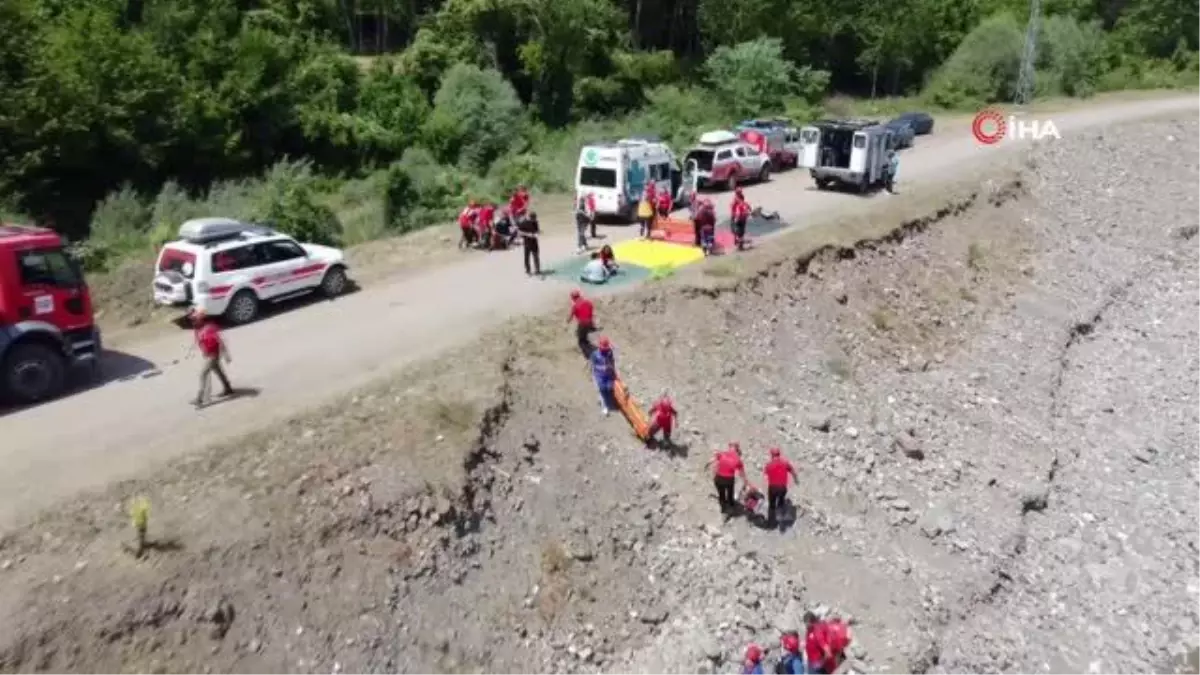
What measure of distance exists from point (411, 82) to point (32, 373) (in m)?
33.5

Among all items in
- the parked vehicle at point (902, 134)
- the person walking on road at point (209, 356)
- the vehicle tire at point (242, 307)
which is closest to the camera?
the person walking on road at point (209, 356)

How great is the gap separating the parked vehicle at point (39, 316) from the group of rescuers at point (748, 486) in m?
9.01

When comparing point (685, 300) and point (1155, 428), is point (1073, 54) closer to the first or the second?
point (1155, 428)

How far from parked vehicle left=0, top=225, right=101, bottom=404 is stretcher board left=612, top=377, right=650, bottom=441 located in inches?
374

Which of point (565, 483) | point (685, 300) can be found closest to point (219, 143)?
point (685, 300)

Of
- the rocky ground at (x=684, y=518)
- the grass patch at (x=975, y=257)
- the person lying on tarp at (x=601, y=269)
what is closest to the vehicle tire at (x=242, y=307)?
the rocky ground at (x=684, y=518)

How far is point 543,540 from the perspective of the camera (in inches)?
616

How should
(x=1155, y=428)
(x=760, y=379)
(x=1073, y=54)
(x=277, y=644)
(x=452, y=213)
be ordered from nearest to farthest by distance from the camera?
(x=277, y=644), (x=760, y=379), (x=1155, y=428), (x=452, y=213), (x=1073, y=54)

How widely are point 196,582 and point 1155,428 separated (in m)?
22.3

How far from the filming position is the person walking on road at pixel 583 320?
64.3 ft

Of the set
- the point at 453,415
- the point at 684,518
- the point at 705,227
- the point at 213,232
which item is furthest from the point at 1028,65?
the point at 453,415

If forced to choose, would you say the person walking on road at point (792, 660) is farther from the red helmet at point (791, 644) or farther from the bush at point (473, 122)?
the bush at point (473, 122)

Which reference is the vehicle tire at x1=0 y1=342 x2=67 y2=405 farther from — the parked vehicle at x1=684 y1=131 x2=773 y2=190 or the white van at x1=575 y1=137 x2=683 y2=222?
the parked vehicle at x1=684 y1=131 x2=773 y2=190

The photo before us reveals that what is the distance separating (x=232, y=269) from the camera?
20.6 m
